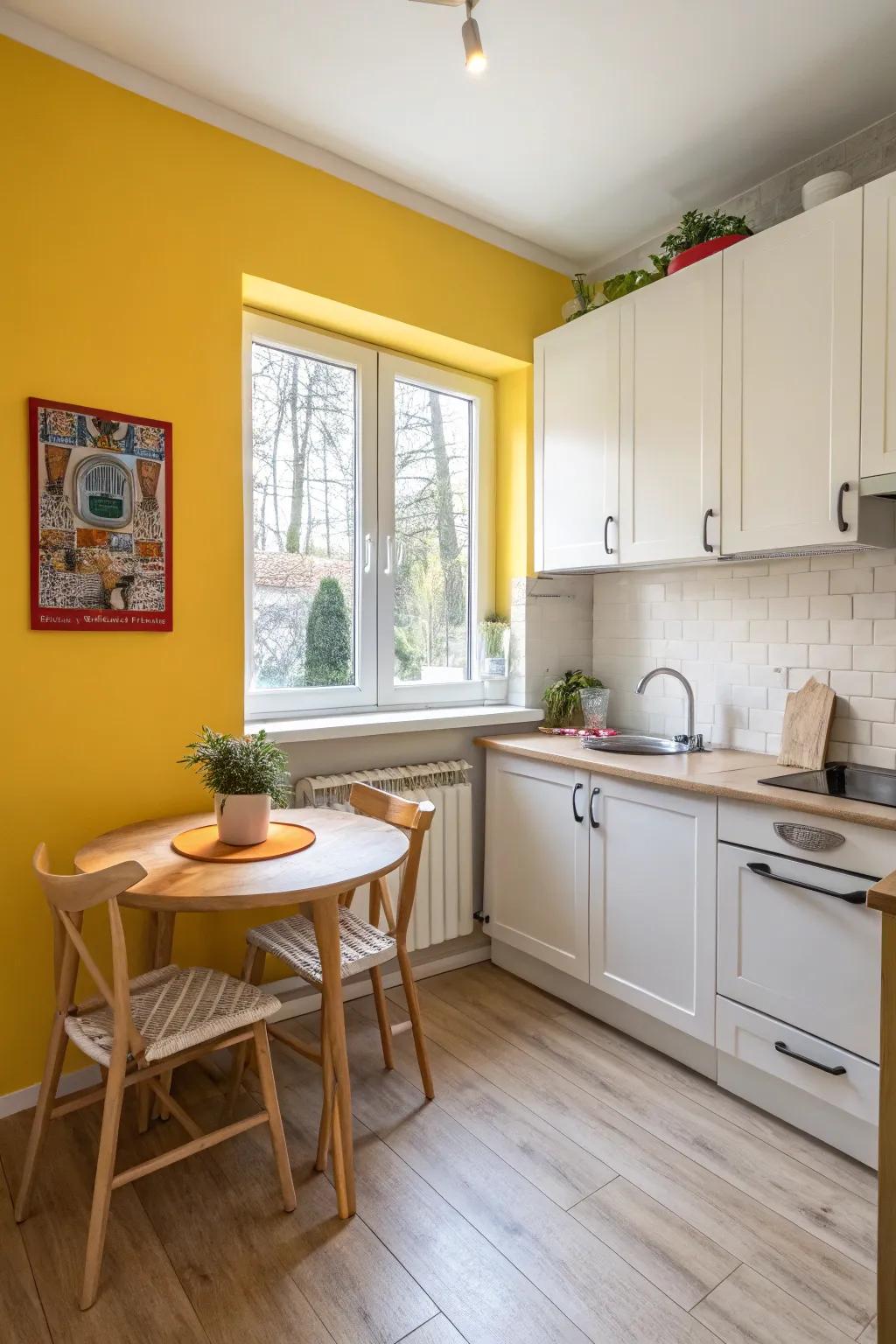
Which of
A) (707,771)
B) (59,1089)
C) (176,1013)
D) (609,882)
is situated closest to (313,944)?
(176,1013)

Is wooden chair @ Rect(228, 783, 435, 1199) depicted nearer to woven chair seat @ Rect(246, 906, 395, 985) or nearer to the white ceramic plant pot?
woven chair seat @ Rect(246, 906, 395, 985)

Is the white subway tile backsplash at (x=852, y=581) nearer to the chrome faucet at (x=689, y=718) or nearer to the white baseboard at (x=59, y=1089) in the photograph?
the chrome faucet at (x=689, y=718)

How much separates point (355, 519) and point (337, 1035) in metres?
1.85

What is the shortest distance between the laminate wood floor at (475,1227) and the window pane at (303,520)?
1.38m

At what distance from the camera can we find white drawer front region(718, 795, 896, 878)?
1.80 metres

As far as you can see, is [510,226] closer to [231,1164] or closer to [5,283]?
[5,283]

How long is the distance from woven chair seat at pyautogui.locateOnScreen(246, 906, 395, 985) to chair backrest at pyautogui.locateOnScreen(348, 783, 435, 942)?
8 cm

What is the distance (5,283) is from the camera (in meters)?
1.98

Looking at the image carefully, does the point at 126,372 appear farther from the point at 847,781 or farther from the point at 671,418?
the point at 847,781

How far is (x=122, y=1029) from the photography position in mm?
1493

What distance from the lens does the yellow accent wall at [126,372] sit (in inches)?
79.3

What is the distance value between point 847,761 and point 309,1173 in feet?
6.38

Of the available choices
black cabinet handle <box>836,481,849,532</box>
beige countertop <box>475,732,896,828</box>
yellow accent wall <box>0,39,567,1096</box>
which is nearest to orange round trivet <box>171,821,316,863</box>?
yellow accent wall <box>0,39,567,1096</box>

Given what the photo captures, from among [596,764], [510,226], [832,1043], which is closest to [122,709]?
[596,764]
